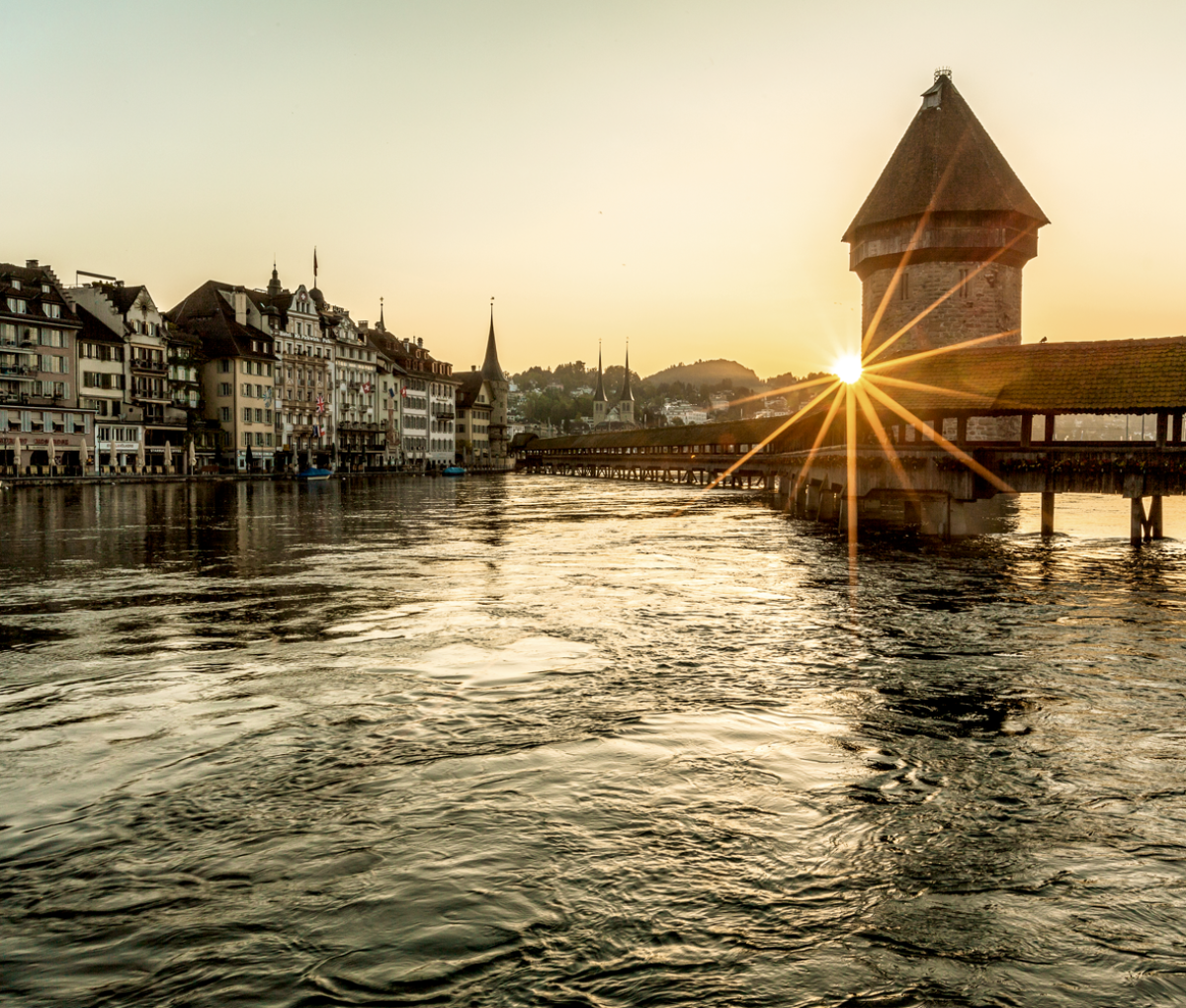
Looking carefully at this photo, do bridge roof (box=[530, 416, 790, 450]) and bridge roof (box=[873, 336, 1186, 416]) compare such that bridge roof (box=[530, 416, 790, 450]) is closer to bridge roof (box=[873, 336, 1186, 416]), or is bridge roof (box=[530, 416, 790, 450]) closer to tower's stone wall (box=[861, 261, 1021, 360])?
tower's stone wall (box=[861, 261, 1021, 360])

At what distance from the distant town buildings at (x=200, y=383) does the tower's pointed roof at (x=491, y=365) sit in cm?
2283

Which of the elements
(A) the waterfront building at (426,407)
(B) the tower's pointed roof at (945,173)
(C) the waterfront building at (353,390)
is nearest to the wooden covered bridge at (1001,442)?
(B) the tower's pointed roof at (945,173)

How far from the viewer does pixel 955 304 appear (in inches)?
1793

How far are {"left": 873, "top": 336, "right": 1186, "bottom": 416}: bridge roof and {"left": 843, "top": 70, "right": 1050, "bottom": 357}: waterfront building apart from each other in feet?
55.0

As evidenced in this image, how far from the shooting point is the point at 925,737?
8.11m

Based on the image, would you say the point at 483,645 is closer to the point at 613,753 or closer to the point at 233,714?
the point at 233,714

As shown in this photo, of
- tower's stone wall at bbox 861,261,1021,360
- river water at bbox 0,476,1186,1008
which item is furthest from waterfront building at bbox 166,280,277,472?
river water at bbox 0,476,1186,1008

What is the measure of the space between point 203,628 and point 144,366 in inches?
2558

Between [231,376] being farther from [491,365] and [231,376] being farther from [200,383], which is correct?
[491,365]

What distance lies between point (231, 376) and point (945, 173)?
179 ft

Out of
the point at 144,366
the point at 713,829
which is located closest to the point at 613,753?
the point at 713,829

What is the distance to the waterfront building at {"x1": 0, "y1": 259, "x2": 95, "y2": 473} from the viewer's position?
62.3 m

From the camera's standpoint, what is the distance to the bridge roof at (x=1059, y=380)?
24.8 meters

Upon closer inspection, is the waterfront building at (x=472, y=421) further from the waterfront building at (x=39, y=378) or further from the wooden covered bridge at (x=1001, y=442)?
the wooden covered bridge at (x=1001, y=442)
